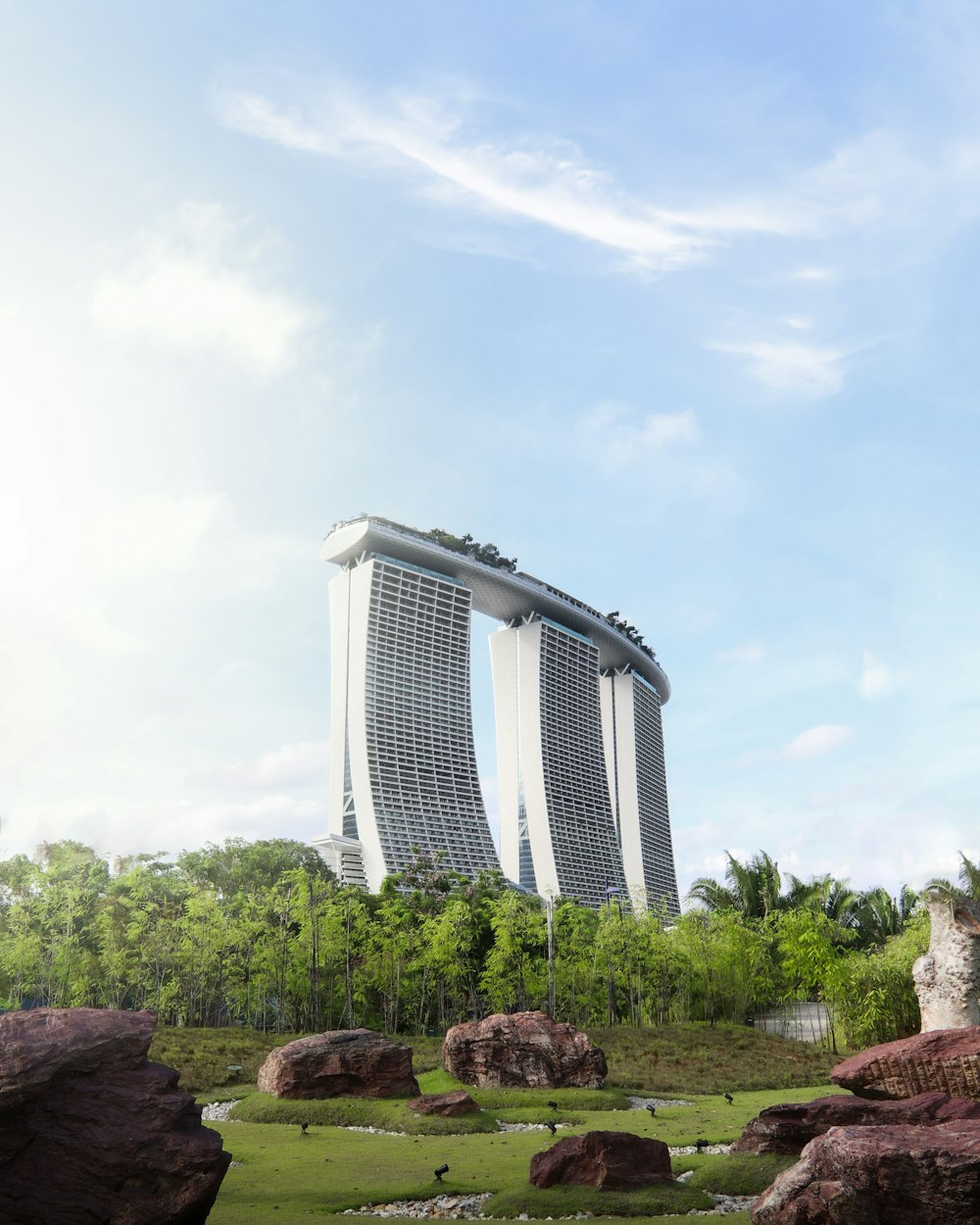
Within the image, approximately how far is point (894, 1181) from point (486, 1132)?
409 inches

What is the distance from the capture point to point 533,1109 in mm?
18469

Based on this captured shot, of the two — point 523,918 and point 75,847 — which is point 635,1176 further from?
point 75,847

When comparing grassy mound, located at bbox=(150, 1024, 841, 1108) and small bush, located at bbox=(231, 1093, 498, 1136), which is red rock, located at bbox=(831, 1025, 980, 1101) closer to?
small bush, located at bbox=(231, 1093, 498, 1136)

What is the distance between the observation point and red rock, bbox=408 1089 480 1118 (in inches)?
685

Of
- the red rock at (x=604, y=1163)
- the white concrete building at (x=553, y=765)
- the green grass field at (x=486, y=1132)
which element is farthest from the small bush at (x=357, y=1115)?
the white concrete building at (x=553, y=765)

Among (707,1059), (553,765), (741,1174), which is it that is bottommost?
(707,1059)

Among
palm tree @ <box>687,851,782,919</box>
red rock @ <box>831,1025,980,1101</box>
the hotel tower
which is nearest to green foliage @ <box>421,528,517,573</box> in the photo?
the hotel tower

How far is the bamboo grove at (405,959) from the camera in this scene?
3434 centimetres

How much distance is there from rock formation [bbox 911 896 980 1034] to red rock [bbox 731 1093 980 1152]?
5.63 m

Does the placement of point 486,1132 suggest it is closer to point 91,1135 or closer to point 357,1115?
point 357,1115

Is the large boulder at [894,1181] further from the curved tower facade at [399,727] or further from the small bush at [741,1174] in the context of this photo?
the curved tower facade at [399,727]

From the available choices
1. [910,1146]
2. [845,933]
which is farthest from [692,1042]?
[910,1146]

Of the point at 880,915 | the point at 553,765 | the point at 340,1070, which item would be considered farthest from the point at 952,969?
the point at 553,765

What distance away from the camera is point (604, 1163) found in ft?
35.5
